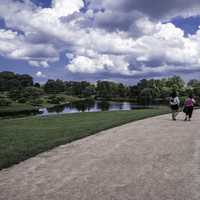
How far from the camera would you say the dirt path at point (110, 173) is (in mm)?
4098

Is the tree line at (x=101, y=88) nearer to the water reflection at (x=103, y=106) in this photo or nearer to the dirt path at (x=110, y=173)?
the water reflection at (x=103, y=106)

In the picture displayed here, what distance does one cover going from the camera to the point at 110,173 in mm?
5074

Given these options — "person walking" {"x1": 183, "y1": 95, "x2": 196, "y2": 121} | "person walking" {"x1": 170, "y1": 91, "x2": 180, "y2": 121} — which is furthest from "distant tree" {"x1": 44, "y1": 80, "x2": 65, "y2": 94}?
"person walking" {"x1": 183, "y1": 95, "x2": 196, "y2": 121}

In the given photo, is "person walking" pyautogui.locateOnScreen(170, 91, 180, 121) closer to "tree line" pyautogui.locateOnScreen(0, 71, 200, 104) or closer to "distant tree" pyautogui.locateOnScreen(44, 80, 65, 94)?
"tree line" pyautogui.locateOnScreen(0, 71, 200, 104)

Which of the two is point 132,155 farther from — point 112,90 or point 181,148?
point 112,90

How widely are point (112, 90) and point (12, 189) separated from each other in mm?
111892

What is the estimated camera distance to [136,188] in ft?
14.0

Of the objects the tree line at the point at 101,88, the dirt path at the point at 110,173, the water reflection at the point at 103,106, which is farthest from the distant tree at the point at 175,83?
the dirt path at the point at 110,173

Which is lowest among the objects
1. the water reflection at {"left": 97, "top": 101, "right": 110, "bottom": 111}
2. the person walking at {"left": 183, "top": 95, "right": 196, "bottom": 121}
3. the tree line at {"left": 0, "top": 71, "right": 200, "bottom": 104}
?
the water reflection at {"left": 97, "top": 101, "right": 110, "bottom": 111}

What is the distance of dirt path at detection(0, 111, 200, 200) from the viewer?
13.4ft

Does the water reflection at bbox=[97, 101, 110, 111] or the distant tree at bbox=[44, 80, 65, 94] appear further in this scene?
the distant tree at bbox=[44, 80, 65, 94]

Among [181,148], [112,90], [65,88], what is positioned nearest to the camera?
[181,148]

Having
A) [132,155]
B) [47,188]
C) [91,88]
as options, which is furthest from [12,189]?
[91,88]

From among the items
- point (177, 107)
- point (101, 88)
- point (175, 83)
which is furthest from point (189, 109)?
point (101, 88)
